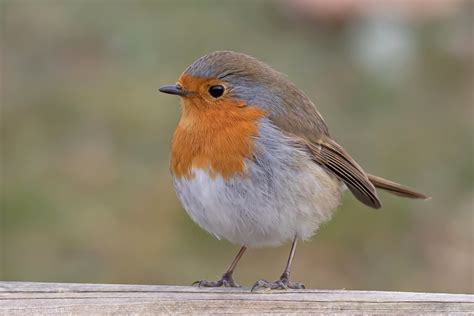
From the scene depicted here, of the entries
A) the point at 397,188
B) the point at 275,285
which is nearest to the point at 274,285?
the point at 275,285

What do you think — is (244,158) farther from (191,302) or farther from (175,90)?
(191,302)

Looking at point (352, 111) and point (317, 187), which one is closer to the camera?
point (317, 187)

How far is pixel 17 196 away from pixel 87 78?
1542mm

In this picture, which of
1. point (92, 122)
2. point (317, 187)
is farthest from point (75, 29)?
point (317, 187)

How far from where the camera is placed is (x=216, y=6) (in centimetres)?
853

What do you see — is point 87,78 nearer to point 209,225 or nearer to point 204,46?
point 204,46

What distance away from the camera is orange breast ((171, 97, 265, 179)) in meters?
3.56

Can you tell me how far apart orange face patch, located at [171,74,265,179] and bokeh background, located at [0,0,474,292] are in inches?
72.0

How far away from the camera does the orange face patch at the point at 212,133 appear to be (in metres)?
3.56

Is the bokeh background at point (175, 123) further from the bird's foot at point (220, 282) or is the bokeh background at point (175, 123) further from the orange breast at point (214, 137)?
the orange breast at point (214, 137)

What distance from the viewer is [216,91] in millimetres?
3676

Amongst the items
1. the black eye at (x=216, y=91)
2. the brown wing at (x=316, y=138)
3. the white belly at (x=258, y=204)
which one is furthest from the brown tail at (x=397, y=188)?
the black eye at (x=216, y=91)

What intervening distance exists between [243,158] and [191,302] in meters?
0.64

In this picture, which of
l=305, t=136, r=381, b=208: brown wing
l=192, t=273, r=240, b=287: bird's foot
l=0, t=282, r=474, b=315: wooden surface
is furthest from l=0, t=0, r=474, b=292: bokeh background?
l=0, t=282, r=474, b=315: wooden surface
